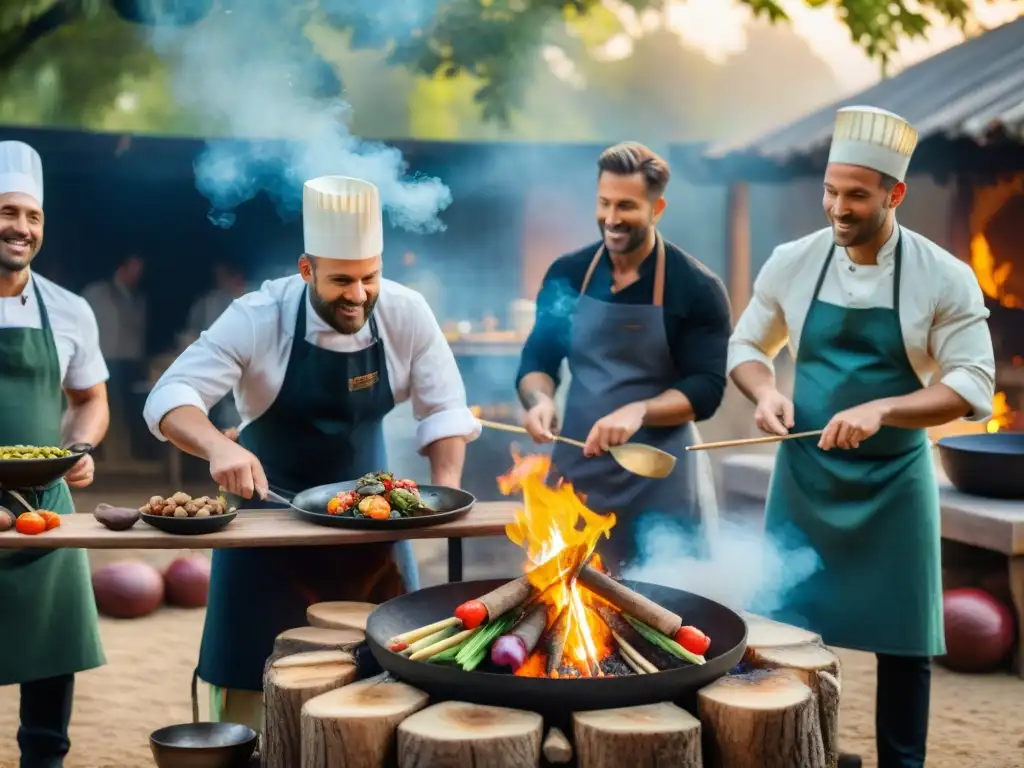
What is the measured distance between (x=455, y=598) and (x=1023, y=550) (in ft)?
12.5

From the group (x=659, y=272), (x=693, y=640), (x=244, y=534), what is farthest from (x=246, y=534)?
(x=659, y=272)

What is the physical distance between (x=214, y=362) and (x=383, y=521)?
0.90 meters

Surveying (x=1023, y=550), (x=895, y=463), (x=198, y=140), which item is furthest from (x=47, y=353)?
(x=198, y=140)

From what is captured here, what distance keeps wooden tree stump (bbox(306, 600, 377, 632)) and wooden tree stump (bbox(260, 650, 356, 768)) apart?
9.2 inches

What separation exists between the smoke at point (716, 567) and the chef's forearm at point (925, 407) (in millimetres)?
619

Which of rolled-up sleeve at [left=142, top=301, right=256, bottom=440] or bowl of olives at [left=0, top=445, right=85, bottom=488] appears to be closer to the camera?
bowl of olives at [left=0, top=445, right=85, bottom=488]

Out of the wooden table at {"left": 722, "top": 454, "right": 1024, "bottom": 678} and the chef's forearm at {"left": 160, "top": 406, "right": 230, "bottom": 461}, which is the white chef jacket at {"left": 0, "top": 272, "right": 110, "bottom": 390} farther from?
the wooden table at {"left": 722, "top": 454, "right": 1024, "bottom": 678}

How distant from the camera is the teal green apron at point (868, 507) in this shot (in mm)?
4012

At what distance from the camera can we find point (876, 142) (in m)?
3.95

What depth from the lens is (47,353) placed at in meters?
4.28

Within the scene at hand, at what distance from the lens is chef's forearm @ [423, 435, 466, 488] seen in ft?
13.6

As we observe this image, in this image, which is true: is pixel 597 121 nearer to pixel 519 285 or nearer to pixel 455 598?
pixel 519 285

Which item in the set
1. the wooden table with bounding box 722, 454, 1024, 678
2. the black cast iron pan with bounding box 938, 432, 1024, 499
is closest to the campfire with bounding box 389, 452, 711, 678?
the wooden table with bounding box 722, 454, 1024, 678

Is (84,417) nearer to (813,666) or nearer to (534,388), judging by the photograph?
(534,388)
